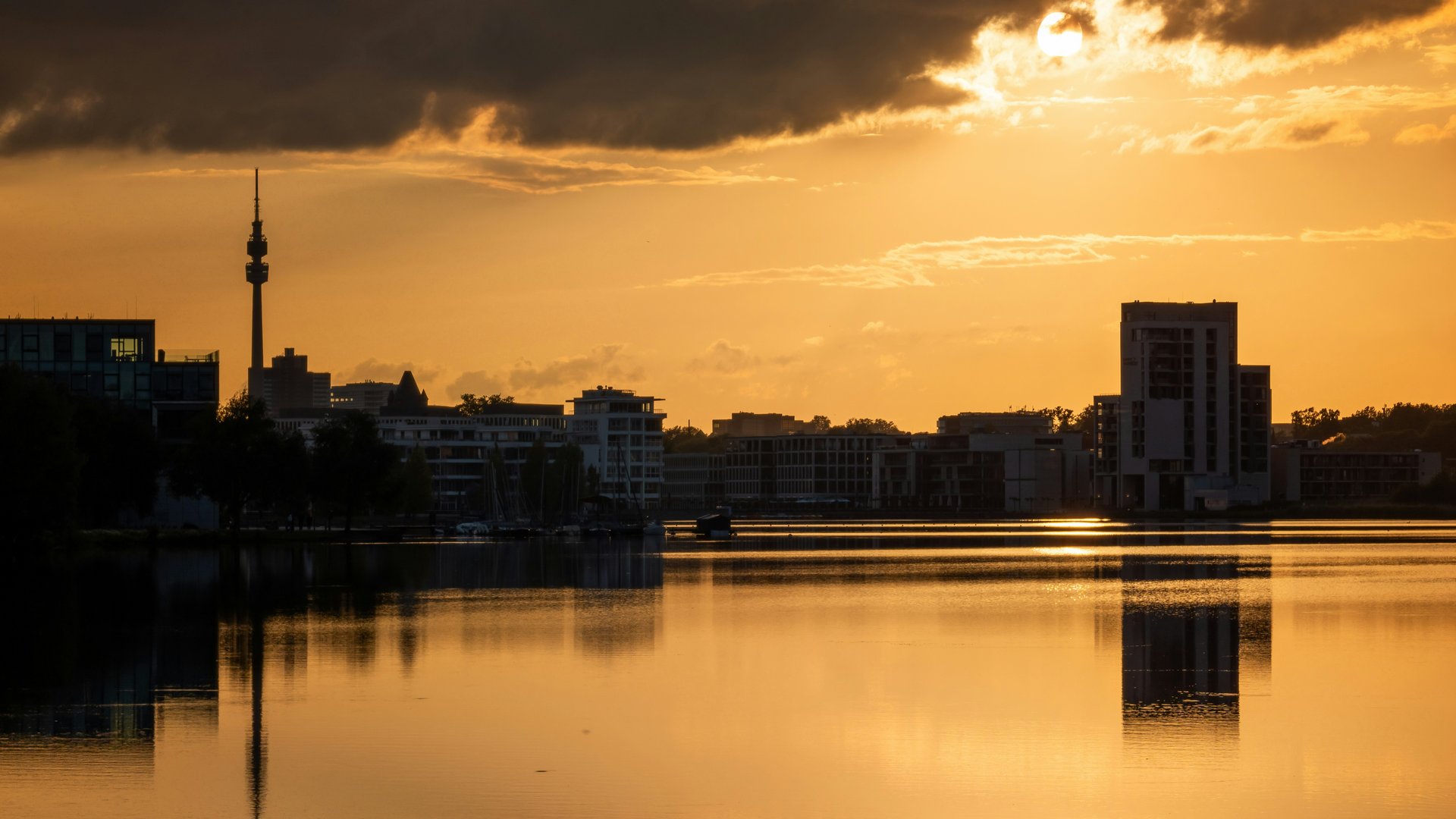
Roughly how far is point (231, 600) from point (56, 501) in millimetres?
20562

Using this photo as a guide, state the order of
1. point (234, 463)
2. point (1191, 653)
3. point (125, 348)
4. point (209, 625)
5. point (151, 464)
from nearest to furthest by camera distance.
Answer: point (1191, 653) < point (209, 625) < point (151, 464) < point (234, 463) < point (125, 348)

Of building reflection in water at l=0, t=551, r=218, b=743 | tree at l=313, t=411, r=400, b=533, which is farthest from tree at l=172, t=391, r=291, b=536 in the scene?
building reflection in water at l=0, t=551, r=218, b=743

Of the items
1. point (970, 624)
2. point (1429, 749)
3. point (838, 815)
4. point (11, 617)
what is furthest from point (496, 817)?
point (11, 617)

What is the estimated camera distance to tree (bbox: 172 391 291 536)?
11175 centimetres

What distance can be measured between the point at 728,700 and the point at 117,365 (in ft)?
342

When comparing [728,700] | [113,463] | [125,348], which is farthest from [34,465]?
[125,348]

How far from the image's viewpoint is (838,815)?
23.6 metres

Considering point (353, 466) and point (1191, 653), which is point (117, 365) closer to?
point (353, 466)

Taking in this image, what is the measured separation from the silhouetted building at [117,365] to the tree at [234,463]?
1286 cm

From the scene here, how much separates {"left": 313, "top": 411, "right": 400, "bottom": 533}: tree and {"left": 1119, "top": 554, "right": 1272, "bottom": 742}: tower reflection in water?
6590 centimetres

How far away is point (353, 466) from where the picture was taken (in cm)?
12706

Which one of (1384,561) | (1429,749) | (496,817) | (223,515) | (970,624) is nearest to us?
(496,817)

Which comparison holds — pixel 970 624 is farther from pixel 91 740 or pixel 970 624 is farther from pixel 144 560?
pixel 144 560

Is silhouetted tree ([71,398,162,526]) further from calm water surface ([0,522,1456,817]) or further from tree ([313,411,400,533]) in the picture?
calm water surface ([0,522,1456,817])
